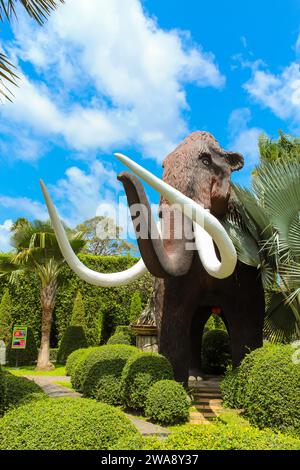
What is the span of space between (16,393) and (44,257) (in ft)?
28.7

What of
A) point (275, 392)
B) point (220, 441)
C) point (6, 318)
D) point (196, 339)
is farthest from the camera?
point (6, 318)

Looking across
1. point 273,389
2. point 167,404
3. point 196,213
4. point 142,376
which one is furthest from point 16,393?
point 273,389

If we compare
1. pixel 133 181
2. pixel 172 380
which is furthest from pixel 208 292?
pixel 133 181

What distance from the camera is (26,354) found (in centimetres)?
1471

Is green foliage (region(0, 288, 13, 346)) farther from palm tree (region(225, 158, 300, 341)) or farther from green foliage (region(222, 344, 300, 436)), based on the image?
green foliage (region(222, 344, 300, 436))

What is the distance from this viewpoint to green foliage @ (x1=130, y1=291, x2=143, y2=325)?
18078mm

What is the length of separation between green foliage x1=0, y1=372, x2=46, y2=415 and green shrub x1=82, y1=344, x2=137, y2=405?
1.59 meters

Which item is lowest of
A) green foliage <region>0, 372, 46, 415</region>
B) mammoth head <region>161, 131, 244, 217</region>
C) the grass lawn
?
the grass lawn

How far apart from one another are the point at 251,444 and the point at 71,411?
1.40 meters

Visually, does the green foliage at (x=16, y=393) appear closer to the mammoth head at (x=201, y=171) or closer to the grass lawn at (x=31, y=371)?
the mammoth head at (x=201, y=171)

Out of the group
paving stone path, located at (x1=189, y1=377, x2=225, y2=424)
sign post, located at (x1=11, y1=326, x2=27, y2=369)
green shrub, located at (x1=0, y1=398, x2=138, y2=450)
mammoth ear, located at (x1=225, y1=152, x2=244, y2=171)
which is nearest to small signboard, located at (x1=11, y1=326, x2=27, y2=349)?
sign post, located at (x1=11, y1=326, x2=27, y2=369)

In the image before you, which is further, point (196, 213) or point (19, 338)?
point (19, 338)

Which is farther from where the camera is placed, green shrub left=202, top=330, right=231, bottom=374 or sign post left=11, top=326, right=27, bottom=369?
sign post left=11, top=326, right=27, bottom=369

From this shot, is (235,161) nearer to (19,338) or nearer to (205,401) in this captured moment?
(205,401)
